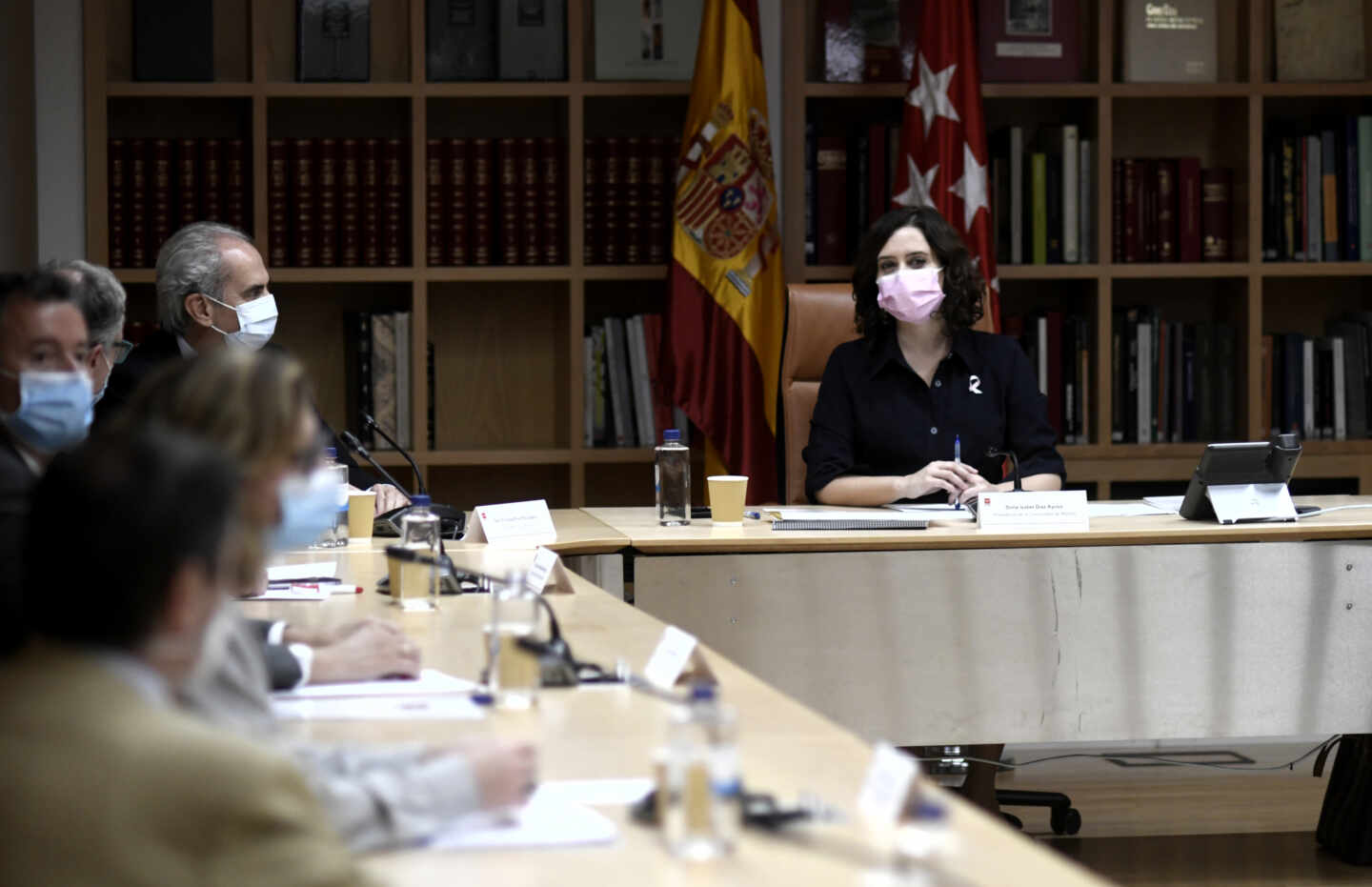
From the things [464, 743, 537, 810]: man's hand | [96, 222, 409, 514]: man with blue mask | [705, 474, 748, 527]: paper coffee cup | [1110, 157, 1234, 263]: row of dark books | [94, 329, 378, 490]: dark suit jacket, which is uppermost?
[1110, 157, 1234, 263]: row of dark books

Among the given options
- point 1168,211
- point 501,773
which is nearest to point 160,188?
point 1168,211

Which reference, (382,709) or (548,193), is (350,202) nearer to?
(548,193)

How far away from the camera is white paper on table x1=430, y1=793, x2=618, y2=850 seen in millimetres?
1231

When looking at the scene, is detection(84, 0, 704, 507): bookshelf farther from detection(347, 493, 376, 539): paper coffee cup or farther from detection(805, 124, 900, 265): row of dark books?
detection(347, 493, 376, 539): paper coffee cup

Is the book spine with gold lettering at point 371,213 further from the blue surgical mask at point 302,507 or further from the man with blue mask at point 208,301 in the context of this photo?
the blue surgical mask at point 302,507

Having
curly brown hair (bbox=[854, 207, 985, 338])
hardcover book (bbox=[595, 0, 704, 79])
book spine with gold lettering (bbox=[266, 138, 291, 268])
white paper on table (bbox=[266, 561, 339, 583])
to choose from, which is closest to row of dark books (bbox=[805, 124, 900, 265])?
hardcover book (bbox=[595, 0, 704, 79])

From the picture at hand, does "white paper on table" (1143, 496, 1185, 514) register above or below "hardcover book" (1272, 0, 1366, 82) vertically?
below

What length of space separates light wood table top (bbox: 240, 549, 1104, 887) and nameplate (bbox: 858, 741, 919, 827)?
0.07 feet

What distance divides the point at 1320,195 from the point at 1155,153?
0.52 m

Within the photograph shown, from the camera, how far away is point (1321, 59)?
477cm

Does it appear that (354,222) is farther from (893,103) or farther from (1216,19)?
(1216,19)

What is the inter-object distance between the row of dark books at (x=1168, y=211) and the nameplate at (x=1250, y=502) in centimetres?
171

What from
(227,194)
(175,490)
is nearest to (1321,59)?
(227,194)

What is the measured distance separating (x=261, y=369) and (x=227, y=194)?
140 inches
